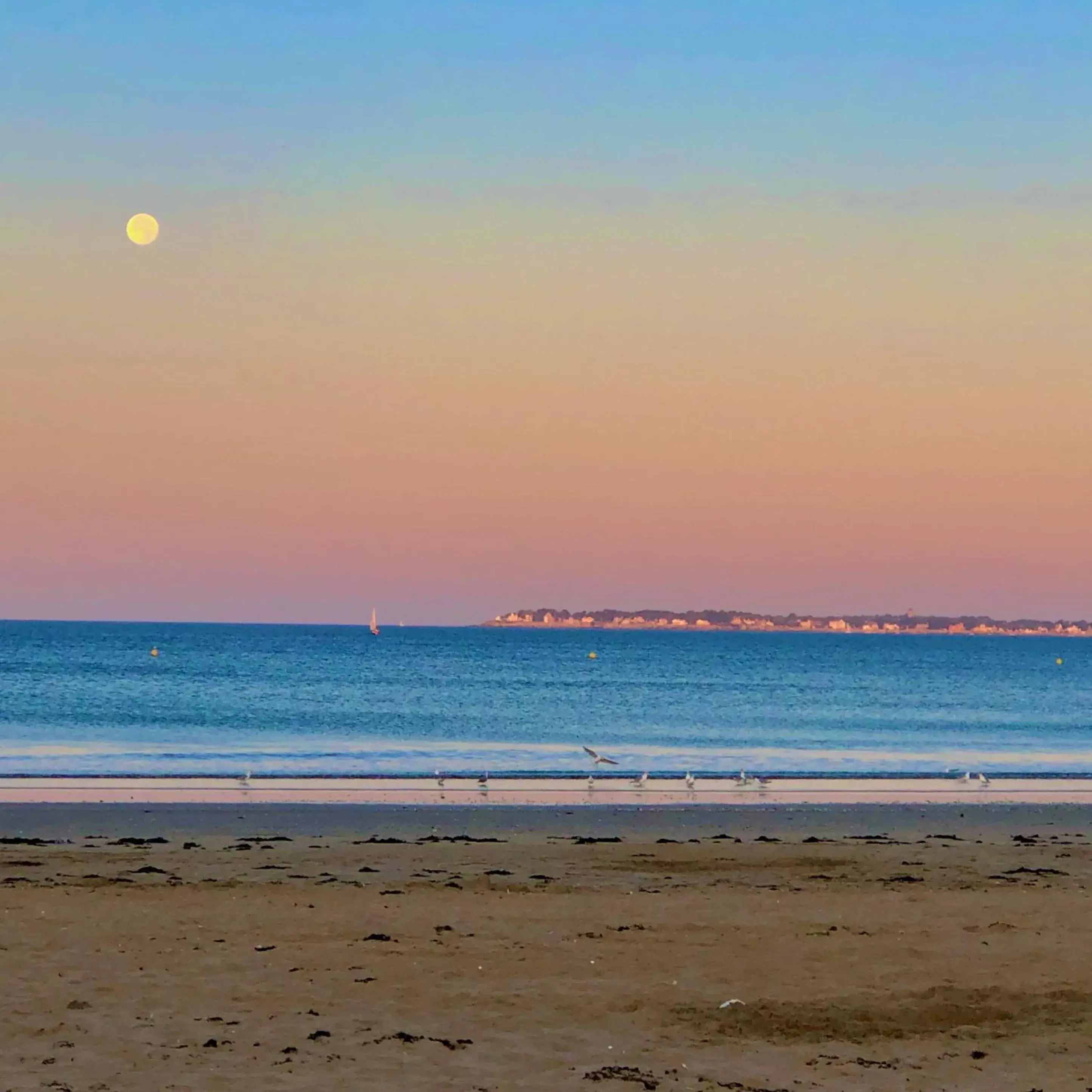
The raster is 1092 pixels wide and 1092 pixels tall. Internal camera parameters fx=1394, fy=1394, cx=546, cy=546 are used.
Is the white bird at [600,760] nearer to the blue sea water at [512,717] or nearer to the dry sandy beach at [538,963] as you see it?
the blue sea water at [512,717]

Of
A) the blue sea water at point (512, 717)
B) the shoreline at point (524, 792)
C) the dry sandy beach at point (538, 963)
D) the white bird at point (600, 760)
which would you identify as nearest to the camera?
the dry sandy beach at point (538, 963)

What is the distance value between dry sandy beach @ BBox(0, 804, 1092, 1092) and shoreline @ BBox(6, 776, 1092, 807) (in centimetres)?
574

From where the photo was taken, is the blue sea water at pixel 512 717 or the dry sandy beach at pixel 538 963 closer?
the dry sandy beach at pixel 538 963

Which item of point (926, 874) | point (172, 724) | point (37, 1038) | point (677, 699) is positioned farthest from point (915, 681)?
point (37, 1038)

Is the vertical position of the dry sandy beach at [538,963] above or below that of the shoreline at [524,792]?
above

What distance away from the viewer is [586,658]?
161 meters

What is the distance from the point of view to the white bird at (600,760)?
120ft

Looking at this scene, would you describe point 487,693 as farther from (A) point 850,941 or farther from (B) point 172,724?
(A) point 850,941

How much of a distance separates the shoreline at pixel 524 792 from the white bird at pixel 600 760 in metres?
3.96

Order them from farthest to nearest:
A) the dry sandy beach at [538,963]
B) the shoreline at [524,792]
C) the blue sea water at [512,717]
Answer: the blue sea water at [512,717] < the shoreline at [524,792] < the dry sandy beach at [538,963]

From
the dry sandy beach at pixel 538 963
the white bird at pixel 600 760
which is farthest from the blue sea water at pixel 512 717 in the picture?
the dry sandy beach at pixel 538 963

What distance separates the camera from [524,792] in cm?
2880

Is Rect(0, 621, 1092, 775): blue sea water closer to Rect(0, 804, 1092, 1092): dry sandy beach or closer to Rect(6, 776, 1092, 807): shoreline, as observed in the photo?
Rect(6, 776, 1092, 807): shoreline

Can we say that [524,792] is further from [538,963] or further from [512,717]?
[512,717]
